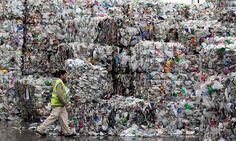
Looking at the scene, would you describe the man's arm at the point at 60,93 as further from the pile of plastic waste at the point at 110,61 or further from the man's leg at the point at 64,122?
the pile of plastic waste at the point at 110,61

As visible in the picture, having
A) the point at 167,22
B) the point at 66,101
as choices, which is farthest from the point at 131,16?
the point at 66,101

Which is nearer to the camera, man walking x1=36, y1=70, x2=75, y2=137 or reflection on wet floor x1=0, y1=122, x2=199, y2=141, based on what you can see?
reflection on wet floor x1=0, y1=122, x2=199, y2=141

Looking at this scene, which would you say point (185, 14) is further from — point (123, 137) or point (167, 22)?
point (123, 137)

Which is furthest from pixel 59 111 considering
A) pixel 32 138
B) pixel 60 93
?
pixel 32 138

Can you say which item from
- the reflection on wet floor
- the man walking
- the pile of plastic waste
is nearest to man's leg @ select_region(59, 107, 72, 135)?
the man walking

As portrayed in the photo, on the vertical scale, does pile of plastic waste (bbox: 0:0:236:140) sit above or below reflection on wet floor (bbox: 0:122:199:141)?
above

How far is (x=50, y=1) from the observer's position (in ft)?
48.8

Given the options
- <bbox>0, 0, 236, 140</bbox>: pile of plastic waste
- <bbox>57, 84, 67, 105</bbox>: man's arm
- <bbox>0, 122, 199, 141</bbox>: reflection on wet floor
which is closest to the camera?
<bbox>0, 122, 199, 141</bbox>: reflection on wet floor

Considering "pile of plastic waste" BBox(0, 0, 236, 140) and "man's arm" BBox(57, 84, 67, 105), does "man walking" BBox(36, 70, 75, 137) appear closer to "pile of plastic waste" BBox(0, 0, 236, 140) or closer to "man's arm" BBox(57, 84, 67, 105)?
"man's arm" BBox(57, 84, 67, 105)

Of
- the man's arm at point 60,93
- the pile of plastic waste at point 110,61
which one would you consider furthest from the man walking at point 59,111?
the pile of plastic waste at point 110,61

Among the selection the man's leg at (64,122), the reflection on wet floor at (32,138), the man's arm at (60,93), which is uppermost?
the man's arm at (60,93)

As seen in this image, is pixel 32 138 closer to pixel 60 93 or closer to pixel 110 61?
pixel 60 93

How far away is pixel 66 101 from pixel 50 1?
13.9 feet

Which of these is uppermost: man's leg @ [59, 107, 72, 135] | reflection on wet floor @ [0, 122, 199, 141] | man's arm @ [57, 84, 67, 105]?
man's arm @ [57, 84, 67, 105]
